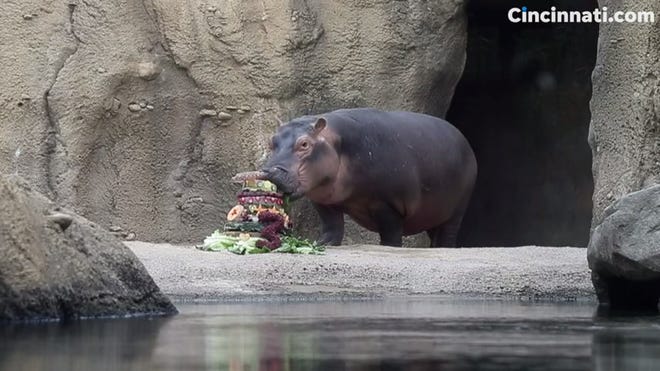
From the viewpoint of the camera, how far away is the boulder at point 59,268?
29.1 feet

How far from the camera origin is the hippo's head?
49.9 feet

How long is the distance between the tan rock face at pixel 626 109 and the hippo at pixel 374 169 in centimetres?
225

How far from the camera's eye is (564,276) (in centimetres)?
1188

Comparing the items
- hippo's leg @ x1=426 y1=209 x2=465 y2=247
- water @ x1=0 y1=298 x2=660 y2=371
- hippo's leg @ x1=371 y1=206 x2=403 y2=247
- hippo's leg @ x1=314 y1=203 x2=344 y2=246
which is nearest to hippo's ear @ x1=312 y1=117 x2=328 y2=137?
hippo's leg @ x1=314 y1=203 x2=344 y2=246

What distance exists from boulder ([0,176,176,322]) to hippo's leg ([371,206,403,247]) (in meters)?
6.27

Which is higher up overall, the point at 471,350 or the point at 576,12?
the point at 576,12

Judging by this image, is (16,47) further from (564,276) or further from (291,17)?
(564,276)

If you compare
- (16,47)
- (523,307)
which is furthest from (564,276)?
(16,47)

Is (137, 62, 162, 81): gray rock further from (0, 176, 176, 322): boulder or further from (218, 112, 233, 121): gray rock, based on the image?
(0, 176, 176, 322): boulder

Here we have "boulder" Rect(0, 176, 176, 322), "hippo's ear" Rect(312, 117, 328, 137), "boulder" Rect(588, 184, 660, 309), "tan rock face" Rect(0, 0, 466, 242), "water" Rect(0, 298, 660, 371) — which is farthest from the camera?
"tan rock face" Rect(0, 0, 466, 242)

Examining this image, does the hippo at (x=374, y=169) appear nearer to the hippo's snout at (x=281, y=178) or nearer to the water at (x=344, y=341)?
A: the hippo's snout at (x=281, y=178)

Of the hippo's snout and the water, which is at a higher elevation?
the hippo's snout

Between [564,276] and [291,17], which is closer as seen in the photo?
[564,276]

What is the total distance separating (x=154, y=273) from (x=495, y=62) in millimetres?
10857
